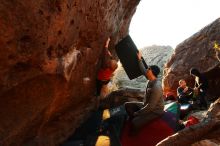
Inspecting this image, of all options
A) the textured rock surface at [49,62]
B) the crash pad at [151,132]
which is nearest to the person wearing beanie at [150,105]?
the crash pad at [151,132]

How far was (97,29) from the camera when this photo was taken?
9141 millimetres

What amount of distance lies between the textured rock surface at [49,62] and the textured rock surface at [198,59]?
671 centimetres

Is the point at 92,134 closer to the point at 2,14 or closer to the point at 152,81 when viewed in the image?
the point at 152,81

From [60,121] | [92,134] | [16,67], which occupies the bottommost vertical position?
[92,134]

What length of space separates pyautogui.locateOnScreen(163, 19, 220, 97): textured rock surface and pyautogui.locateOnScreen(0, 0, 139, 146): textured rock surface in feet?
22.0

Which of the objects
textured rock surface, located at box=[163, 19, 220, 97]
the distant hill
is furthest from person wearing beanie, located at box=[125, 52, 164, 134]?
the distant hill

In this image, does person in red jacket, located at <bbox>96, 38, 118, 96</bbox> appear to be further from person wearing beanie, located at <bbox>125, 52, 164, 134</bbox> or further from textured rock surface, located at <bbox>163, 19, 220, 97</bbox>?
textured rock surface, located at <bbox>163, 19, 220, 97</bbox>

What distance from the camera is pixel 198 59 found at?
16.9m

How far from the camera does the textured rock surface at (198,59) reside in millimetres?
15844

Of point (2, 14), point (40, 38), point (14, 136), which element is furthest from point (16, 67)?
point (14, 136)

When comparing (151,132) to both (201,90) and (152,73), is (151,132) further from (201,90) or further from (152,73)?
(201,90)

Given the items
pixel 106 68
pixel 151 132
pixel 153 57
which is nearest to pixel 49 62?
pixel 106 68

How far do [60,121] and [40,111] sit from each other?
1.72 metres

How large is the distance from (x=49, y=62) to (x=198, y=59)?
1120 cm
